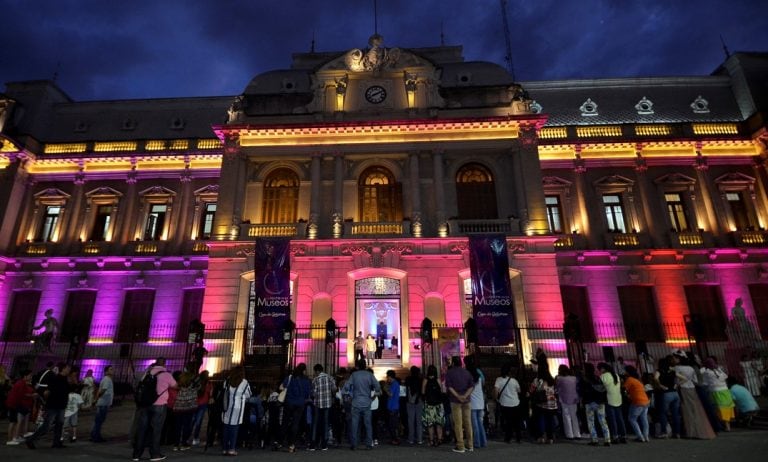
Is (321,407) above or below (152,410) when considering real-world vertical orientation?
below

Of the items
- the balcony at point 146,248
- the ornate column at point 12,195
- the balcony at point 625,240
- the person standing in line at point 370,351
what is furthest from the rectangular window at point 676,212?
the ornate column at point 12,195

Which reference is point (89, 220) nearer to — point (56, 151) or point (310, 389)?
point (56, 151)

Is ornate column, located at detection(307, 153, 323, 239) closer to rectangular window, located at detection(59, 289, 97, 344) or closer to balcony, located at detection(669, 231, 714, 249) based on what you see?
rectangular window, located at detection(59, 289, 97, 344)

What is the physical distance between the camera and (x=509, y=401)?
10.1 metres

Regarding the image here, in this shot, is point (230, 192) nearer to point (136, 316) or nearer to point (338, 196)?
point (338, 196)

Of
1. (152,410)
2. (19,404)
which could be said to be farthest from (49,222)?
(152,410)

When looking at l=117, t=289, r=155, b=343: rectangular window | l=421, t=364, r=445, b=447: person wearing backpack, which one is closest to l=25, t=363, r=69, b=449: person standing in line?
l=421, t=364, r=445, b=447: person wearing backpack

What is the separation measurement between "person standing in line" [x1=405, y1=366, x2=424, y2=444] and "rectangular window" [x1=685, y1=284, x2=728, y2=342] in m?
18.6

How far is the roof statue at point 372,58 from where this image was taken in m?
23.8

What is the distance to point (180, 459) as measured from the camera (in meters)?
8.93

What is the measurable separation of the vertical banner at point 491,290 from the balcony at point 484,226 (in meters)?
1.32

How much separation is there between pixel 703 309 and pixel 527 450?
18923mm

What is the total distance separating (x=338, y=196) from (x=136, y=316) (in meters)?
13.3

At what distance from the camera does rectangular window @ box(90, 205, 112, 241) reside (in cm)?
2562
